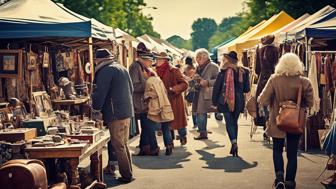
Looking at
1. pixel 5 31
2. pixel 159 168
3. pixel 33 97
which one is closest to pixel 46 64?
pixel 33 97

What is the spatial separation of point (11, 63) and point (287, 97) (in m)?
4.86

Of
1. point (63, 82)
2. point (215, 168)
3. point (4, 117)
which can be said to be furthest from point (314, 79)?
point (4, 117)

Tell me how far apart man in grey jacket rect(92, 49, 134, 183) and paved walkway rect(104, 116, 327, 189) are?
2.29ft

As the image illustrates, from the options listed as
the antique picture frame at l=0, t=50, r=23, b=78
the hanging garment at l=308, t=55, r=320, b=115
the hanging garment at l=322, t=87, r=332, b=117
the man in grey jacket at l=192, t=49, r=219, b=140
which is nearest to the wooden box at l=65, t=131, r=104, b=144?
the antique picture frame at l=0, t=50, r=23, b=78

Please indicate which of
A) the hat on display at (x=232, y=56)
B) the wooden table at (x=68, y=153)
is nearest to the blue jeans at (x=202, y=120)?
the hat on display at (x=232, y=56)

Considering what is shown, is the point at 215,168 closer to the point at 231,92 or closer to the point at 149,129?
the point at 231,92

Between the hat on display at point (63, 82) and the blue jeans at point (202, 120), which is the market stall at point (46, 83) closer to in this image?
the hat on display at point (63, 82)

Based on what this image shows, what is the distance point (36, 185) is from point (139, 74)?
4979 millimetres

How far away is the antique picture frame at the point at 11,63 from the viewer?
9.69m

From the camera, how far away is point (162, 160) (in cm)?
1035

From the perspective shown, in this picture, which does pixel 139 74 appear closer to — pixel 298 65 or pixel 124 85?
pixel 124 85

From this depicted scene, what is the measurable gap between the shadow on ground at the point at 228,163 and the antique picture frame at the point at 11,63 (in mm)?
3687

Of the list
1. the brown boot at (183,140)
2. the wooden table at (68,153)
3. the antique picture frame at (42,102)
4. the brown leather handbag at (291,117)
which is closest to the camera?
the wooden table at (68,153)

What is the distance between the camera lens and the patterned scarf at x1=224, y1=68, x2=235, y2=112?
10.5 meters
